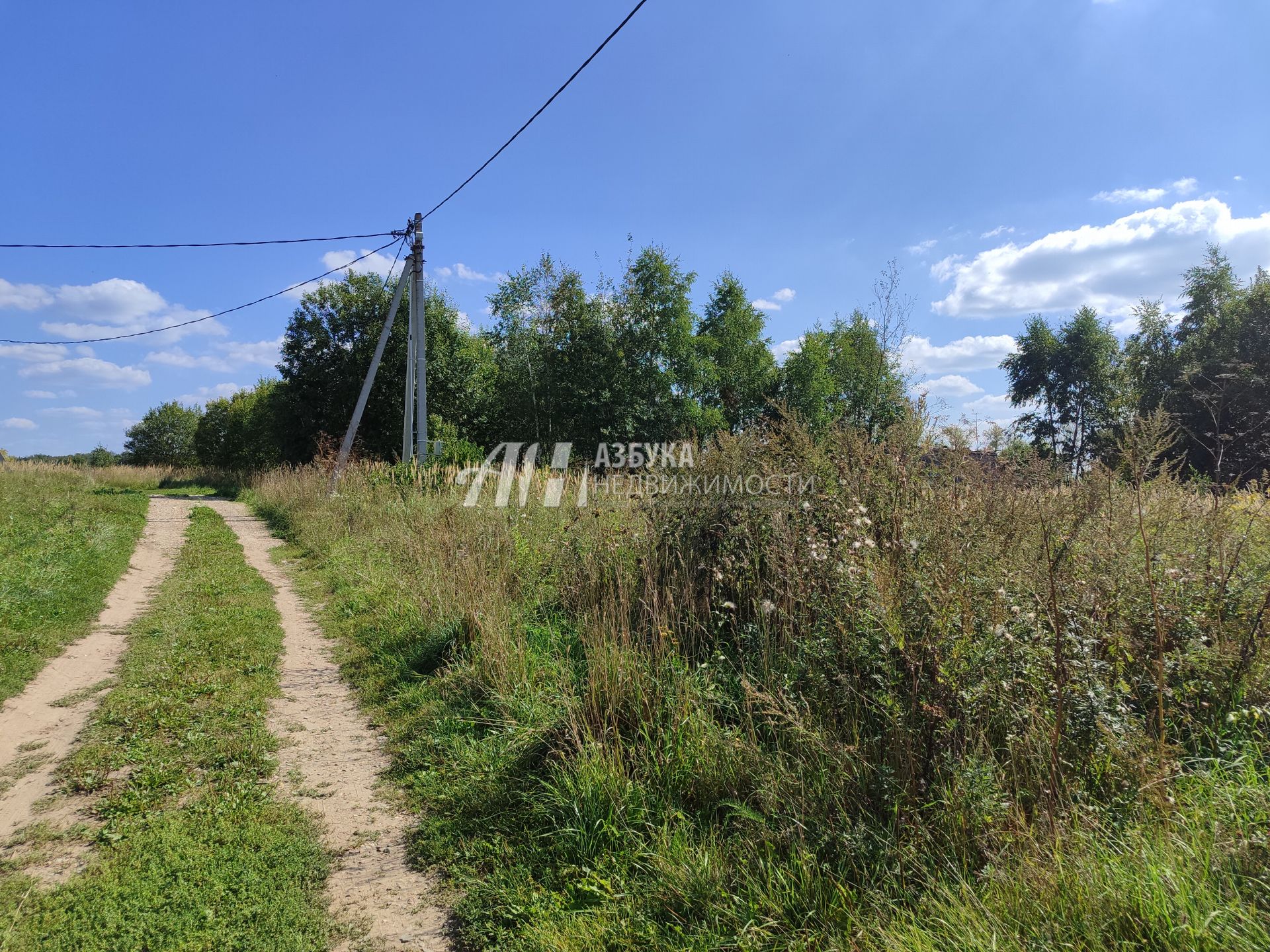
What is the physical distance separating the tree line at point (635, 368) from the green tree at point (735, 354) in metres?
0.09

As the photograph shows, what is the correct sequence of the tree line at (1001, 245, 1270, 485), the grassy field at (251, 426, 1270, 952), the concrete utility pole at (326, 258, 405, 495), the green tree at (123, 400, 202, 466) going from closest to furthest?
the grassy field at (251, 426, 1270, 952) → the concrete utility pole at (326, 258, 405, 495) → the tree line at (1001, 245, 1270, 485) → the green tree at (123, 400, 202, 466)

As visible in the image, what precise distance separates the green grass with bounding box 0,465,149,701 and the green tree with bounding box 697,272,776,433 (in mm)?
26185

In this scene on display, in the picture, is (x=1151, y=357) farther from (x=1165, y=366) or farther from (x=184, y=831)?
(x=184, y=831)

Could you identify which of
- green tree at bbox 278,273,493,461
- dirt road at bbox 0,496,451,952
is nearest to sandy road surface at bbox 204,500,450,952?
dirt road at bbox 0,496,451,952

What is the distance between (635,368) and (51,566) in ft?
77.2

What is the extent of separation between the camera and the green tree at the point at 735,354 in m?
35.0

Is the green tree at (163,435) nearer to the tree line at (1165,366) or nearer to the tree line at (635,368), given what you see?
the tree line at (635,368)

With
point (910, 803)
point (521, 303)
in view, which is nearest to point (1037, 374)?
point (521, 303)

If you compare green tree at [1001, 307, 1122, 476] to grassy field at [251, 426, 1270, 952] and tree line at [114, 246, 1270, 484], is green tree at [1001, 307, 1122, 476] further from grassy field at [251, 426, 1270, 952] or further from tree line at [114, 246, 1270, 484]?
grassy field at [251, 426, 1270, 952]

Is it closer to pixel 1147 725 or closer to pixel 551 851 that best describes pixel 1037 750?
pixel 1147 725

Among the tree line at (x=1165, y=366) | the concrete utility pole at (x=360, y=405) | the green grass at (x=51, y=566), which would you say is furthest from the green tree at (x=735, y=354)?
the green grass at (x=51, y=566)

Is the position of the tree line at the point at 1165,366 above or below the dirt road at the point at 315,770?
above

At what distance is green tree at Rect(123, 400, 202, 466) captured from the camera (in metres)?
55.5

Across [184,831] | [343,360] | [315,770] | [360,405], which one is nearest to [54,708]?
[315,770]
